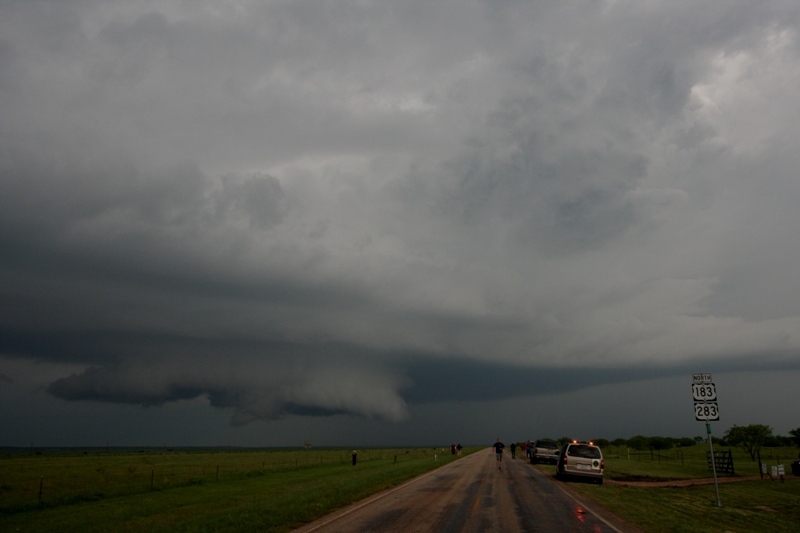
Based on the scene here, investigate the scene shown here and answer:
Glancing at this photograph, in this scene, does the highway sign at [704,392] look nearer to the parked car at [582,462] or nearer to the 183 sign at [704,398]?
the 183 sign at [704,398]

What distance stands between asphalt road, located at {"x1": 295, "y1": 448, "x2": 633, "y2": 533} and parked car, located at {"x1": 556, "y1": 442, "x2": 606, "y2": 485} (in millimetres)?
5126

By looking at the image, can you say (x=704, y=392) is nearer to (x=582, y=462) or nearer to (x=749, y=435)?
(x=582, y=462)

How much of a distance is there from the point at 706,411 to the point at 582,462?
35.5 ft

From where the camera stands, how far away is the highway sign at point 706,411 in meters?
20.3

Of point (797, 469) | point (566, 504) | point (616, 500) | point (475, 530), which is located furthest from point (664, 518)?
point (797, 469)

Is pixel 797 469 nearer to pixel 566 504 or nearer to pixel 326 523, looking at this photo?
pixel 566 504

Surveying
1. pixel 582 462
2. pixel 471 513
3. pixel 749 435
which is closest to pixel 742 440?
pixel 749 435

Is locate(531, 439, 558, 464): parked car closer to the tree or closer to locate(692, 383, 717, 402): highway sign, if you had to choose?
the tree

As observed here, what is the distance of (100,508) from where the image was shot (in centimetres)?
2550

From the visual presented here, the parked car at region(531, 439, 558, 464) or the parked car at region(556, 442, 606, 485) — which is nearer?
the parked car at region(556, 442, 606, 485)

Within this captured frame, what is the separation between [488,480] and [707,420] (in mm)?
13342

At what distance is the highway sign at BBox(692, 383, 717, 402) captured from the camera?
20.5 m

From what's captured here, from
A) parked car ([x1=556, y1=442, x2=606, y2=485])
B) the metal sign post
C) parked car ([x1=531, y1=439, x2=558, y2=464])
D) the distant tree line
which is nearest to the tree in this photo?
the distant tree line

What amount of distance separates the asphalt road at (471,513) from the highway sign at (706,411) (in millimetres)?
5469
